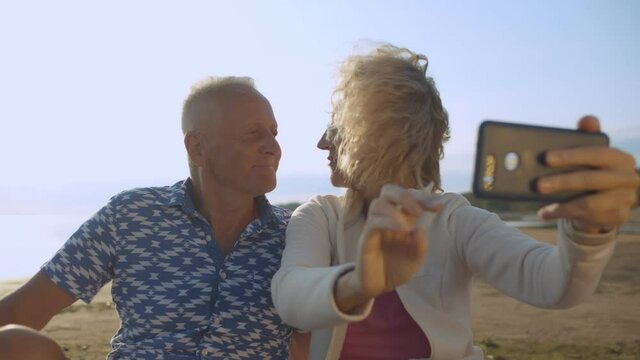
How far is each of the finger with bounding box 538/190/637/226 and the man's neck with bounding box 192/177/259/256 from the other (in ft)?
5.57

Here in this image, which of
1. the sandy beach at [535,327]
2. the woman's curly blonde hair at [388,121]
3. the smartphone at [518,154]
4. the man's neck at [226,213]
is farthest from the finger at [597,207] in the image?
the sandy beach at [535,327]

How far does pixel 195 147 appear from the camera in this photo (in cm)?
323

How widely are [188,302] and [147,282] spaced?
0.65 ft

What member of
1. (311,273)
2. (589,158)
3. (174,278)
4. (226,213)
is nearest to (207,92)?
(226,213)

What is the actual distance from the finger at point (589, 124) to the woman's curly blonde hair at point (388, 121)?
78 cm

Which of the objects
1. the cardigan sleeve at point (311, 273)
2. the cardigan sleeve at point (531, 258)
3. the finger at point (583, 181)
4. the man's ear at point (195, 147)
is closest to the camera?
the finger at point (583, 181)

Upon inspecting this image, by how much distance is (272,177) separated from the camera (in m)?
3.08

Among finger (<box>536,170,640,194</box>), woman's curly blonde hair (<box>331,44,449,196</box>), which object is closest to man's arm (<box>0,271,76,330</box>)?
woman's curly blonde hair (<box>331,44,449,196</box>)

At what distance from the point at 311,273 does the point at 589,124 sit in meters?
0.93

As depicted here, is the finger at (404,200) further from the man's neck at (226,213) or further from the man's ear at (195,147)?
the man's ear at (195,147)

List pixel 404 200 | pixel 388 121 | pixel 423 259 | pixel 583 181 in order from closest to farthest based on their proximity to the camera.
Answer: pixel 583 181 < pixel 404 200 < pixel 423 259 < pixel 388 121

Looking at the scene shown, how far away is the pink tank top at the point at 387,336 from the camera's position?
8.09ft

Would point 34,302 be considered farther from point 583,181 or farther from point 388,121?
point 583,181

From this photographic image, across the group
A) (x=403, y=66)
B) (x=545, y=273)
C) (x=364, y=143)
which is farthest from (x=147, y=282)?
(x=545, y=273)
